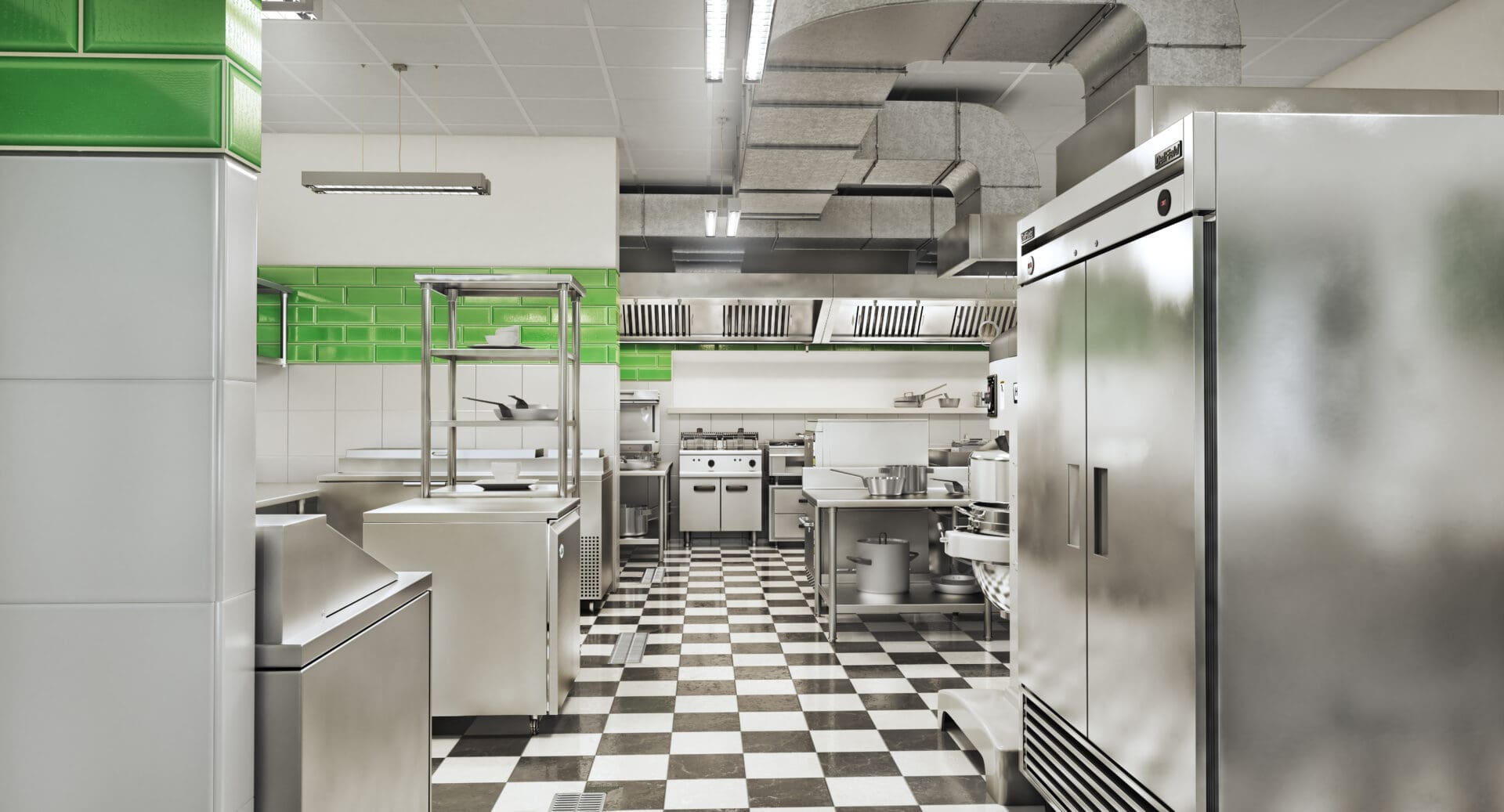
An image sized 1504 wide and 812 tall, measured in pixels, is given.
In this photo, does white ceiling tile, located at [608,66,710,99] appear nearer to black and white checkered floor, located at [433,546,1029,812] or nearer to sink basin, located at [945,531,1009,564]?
sink basin, located at [945,531,1009,564]

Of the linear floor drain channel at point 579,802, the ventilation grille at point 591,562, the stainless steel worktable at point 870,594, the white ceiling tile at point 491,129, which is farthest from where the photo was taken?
the white ceiling tile at point 491,129

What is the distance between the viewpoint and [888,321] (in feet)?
30.0

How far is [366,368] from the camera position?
A: 6.38m

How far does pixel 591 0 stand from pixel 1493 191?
3.77 metres

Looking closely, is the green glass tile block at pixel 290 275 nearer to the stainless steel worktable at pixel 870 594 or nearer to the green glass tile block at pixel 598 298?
the green glass tile block at pixel 598 298

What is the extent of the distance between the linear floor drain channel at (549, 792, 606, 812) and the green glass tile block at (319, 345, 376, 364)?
4.51 m

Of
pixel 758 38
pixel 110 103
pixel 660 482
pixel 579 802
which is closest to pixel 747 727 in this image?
pixel 579 802

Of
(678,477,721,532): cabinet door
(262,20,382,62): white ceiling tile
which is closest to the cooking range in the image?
(678,477,721,532): cabinet door

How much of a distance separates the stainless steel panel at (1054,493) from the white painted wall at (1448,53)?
2461 mm

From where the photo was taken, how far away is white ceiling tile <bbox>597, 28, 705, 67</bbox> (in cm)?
458

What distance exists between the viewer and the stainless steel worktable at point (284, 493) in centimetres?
514

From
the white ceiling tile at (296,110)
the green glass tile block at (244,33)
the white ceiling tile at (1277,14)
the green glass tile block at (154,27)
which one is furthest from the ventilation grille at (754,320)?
the green glass tile block at (154,27)

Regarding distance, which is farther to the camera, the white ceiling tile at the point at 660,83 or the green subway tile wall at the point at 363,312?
the green subway tile wall at the point at 363,312

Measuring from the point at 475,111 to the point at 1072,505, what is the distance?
16.6 ft
